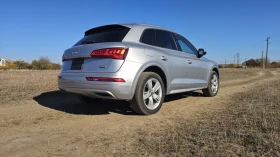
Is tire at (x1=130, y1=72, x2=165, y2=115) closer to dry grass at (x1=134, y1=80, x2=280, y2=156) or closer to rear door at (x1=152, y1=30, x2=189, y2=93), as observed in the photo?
rear door at (x1=152, y1=30, x2=189, y2=93)

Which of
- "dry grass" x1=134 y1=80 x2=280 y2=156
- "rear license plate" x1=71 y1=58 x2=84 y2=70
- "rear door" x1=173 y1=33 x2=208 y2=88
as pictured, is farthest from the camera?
"rear door" x1=173 y1=33 x2=208 y2=88

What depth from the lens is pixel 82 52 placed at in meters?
4.25

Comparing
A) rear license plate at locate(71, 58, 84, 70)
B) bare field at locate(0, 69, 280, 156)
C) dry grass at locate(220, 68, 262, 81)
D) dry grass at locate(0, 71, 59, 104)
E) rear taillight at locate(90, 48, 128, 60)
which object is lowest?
bare field at locate(0, 69, 280, 156)

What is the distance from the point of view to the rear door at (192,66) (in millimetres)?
5717

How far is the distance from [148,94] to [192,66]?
1964 mm

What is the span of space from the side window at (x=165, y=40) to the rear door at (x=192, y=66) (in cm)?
27

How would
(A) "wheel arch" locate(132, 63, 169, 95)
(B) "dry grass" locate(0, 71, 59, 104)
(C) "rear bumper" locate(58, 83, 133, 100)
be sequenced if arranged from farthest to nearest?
(B) "dry grass" locate(0, 71, 59, 104) < (A) "wheel arch" locate(132, 63, 169, 95) < (C) "rear bumper" locate(58, 83, 133, 100)

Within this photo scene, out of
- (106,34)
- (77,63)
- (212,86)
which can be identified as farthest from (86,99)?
(212,86)

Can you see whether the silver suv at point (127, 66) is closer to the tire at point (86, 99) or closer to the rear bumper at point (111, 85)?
the rear bumper at point (111, 85)

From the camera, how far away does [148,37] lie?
4711 millimetres

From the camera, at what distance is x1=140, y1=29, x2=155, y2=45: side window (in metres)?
4.56

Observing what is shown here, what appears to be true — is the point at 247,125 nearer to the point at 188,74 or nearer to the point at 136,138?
the point at 136,138

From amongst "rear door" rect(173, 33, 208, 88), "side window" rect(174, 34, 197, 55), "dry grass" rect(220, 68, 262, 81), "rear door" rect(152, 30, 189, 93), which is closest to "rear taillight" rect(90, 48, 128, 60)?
"rear door" rect(152, 30, 189, 93)

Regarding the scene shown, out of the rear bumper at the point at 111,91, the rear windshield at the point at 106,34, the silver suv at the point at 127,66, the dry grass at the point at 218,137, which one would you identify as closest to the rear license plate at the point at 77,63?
the silver suv at the point at 127,66
